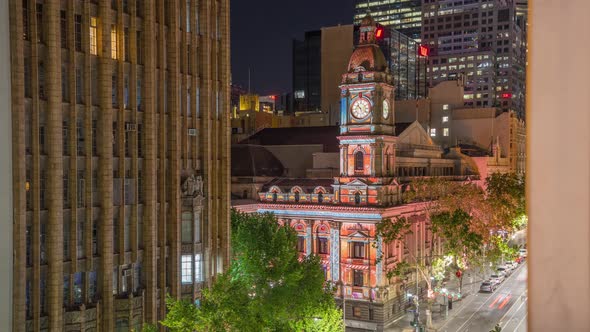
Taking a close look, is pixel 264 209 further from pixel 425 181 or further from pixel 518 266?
pixel 518 266

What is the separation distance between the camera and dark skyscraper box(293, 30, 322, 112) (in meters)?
114

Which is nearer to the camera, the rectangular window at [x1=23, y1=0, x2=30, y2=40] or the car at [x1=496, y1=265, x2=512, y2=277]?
the rectangular window at [x1=23, y1=0, x2=30, y2=40]

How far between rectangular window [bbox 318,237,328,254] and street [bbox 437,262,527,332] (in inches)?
453

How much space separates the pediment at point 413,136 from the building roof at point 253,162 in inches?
529

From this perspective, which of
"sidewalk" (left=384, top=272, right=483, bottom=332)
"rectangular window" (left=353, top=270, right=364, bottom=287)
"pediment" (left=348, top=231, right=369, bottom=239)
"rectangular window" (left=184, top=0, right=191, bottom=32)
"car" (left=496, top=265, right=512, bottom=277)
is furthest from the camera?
"car" (left=496, top=265, right=512, bottom=277)

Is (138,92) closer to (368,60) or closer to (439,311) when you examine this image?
(368,60)

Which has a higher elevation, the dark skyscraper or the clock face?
the dark skyscraper

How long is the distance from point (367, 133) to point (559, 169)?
46.8m

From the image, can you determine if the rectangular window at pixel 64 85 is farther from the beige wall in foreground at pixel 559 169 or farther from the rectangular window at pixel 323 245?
the rectangular window at pixel 323 245

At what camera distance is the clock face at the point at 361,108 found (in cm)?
5009

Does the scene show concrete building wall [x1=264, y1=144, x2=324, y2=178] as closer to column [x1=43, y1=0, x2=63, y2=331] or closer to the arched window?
the arched window

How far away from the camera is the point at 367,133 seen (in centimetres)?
4956

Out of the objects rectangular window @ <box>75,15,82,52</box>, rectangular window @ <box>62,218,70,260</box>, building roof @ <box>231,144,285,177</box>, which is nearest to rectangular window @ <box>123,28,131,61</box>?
rectangular window @ <box>75,15,82,52</box>

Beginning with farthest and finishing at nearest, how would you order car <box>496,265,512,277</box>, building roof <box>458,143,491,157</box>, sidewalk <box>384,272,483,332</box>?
building roof <box>458,143,491,157</box>
car <box>496,265,512,277</box>
sidewalk <box>384,272,483,332</box>
